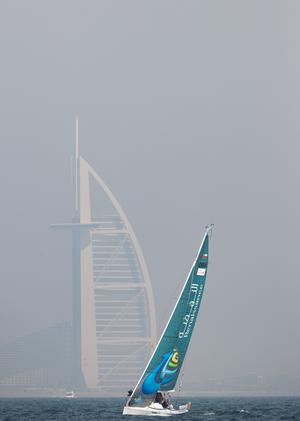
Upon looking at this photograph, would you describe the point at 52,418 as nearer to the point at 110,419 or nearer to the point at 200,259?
the point at 110,419

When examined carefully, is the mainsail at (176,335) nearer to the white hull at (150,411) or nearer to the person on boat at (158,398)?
the person on boat at (158,398)

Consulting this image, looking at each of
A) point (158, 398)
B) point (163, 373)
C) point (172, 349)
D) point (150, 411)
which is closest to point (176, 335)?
point (172, 349)

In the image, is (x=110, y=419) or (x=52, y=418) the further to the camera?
(x=52, y=418)

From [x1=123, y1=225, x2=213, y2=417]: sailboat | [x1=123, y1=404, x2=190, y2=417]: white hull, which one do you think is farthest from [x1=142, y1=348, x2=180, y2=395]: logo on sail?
[x1=123, y1=404, x2=190, y2=417]: white hull

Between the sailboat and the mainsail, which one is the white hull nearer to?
the sailboat

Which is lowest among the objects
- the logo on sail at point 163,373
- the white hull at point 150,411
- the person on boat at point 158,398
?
the white hull at point 150,411

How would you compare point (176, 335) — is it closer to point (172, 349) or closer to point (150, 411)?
point (172, 349)

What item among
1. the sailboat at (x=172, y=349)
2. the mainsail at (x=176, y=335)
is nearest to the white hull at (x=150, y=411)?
the sailboat at (x=172, y=349)

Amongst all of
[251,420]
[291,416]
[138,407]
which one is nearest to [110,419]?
[138,407]

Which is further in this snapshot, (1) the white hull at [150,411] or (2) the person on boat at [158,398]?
(2) the person on boat at [158,398]
